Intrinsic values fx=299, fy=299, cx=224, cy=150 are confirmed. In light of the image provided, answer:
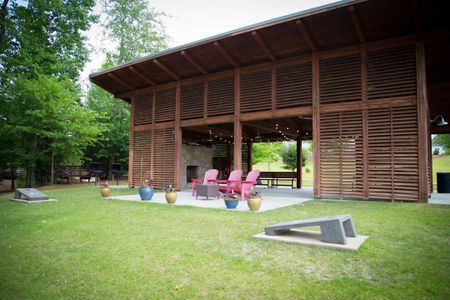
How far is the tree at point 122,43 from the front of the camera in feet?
69.3

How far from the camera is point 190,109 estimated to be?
12.6 metres

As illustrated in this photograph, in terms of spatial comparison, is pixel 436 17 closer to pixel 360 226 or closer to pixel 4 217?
pixel 360 226

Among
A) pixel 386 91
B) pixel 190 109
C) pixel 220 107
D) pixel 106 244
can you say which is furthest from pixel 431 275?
pixel 190 109

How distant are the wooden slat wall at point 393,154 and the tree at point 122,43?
16554 mm

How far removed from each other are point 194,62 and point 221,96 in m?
1.66

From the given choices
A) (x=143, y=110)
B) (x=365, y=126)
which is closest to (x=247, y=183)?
(x=365, y=126)

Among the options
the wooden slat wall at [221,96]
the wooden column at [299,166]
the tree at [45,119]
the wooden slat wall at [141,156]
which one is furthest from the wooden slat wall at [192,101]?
the wooden column at [299,166]

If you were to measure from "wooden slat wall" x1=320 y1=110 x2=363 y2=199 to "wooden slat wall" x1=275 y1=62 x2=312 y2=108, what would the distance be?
963mm

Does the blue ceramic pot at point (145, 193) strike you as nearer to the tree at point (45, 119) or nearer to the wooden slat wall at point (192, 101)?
the wooden slat wall at point (192, 101)

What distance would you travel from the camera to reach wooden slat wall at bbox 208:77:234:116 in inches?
457

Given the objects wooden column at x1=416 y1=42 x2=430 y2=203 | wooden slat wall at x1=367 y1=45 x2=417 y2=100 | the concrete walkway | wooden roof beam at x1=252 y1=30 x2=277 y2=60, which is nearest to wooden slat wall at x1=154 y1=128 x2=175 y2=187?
the concrete walkway

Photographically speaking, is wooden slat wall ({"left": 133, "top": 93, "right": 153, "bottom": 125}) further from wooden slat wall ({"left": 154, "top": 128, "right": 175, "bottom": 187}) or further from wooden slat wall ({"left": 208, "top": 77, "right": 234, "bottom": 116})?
wooden slat wall ({"left": 208, "top": 77, "right": 234, "bottom": 116})

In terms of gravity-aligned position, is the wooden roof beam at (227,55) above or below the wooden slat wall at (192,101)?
above

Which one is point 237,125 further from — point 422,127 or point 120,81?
point 120,81
